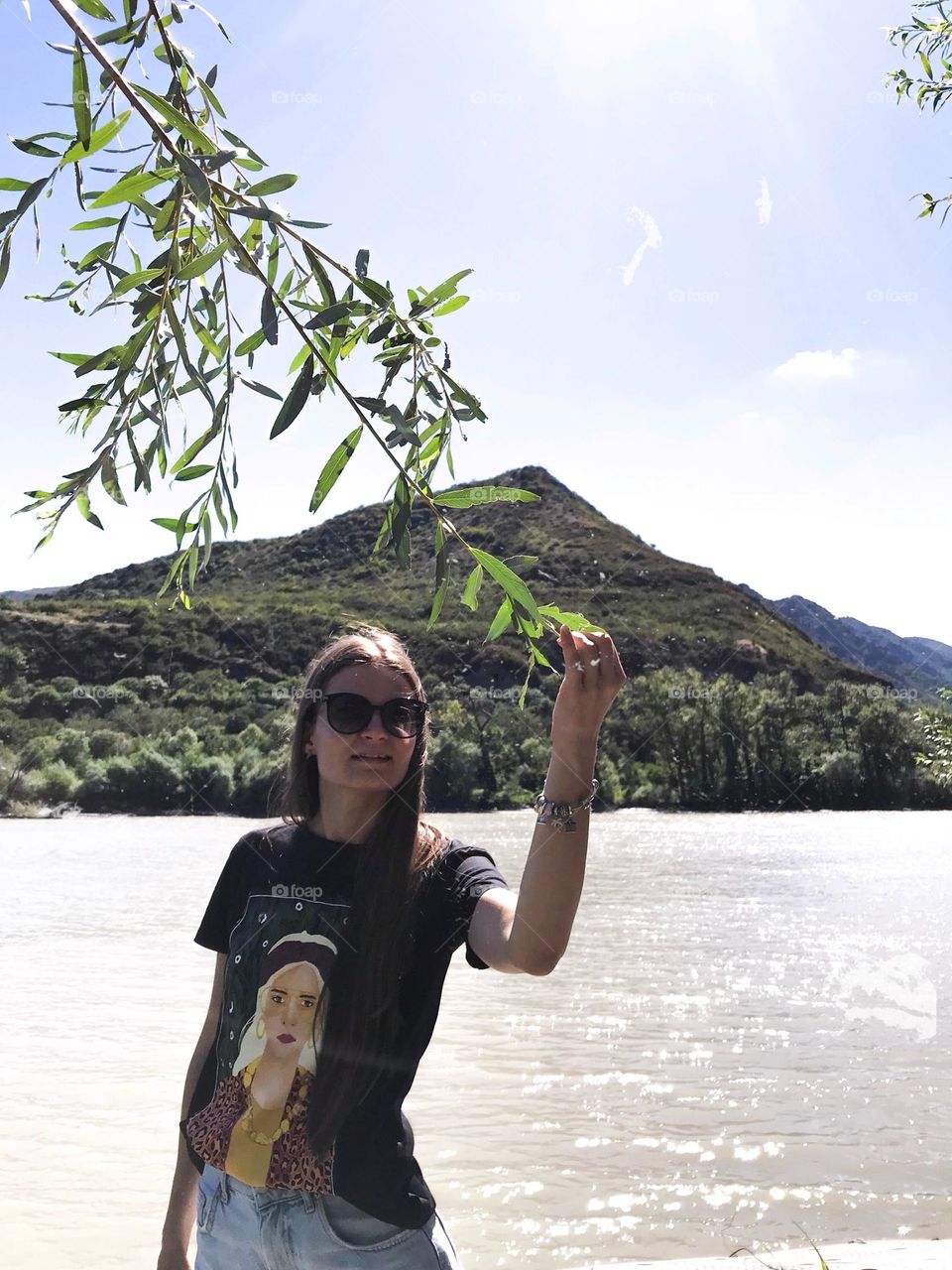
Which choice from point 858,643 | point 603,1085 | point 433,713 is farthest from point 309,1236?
point 858,643

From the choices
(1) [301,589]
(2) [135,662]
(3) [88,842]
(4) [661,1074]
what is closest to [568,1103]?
(4) [661,1074]

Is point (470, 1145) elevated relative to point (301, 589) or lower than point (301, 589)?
lower

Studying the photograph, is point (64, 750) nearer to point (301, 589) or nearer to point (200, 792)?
point (200, 792)

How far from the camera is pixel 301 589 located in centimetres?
7794

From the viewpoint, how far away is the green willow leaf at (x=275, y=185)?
4.07 feet

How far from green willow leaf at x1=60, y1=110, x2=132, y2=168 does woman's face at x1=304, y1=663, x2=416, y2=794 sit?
0.93 metres

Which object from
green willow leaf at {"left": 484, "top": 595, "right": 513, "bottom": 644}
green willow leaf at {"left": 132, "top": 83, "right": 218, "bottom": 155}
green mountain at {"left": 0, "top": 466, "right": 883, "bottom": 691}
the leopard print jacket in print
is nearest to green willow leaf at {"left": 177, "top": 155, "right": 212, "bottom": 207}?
green willow leaf at {"left": 132, "top": 83, "right": 218, "bottom": 155}

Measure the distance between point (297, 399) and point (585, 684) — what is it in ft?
1.69

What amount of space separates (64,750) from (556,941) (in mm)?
51987

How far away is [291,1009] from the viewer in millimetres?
1678

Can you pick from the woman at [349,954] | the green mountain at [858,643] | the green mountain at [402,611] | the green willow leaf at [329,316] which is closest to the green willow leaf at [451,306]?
the green willow leaf at [329,316]

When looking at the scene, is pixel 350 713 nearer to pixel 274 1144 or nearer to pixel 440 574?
pixel 440 574

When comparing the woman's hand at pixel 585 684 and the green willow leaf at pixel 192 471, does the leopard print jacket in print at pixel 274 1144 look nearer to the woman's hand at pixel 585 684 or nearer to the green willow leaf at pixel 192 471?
the woman's hand at pixel 585 684

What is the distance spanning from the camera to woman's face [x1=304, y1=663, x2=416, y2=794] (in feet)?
5.97
